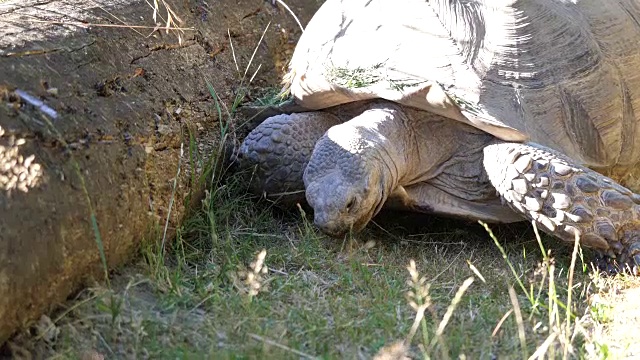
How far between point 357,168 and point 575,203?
894 millimetres

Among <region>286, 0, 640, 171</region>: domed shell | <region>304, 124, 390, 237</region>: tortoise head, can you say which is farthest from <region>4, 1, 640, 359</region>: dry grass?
<region>286, 0, 640, 171</region>: domed shell

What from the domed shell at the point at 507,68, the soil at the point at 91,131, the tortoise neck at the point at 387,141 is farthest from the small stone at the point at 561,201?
the soil at the point at 91,131

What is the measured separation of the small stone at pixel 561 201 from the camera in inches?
132

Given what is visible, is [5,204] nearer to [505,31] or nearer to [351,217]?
[351,217]

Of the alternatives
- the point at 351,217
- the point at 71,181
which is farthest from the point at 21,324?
the point at 351,217

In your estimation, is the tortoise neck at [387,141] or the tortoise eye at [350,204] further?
the tortoise neck at [387,141]

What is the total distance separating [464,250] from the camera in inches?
147

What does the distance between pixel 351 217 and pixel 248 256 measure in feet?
1.50

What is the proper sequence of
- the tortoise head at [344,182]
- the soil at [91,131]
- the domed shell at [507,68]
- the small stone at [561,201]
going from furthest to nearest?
the domed shell at [507,68] → the tortoise head at [344,182] → the small stone at [561,201] → the soil at [91,131]

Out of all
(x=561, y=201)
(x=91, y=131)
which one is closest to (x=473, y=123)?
(x=561, y=201)

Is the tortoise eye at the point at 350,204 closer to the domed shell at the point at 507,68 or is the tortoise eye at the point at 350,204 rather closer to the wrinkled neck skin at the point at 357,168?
the wrinkled neck skin at the point at 357,168

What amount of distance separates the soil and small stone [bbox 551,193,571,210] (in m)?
1.52

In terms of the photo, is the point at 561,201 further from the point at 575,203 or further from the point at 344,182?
the point at 344,182

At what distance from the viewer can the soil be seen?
261cm
